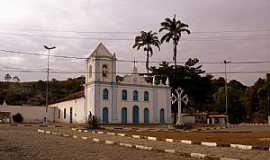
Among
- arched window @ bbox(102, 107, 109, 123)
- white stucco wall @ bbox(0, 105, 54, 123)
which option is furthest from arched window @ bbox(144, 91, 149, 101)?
white stucco wall @ bbox(0, 105, 54, 123)

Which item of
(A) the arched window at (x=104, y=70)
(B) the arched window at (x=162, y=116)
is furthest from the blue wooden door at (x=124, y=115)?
(B) the arched window at (x=162, y=116)

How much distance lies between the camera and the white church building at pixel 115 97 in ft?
186

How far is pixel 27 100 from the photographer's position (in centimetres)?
10062

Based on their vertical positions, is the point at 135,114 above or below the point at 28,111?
below

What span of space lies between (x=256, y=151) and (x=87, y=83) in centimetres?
4410

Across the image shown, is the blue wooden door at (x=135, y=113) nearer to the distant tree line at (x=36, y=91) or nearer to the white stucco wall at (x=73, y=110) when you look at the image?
the white stucco wall at (x=73, y=110)

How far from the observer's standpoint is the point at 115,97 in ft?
190

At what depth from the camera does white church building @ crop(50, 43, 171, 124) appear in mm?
56688

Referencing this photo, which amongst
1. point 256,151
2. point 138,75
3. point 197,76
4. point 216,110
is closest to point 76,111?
point 138,75

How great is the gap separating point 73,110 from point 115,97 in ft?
27.7

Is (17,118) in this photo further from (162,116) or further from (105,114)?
(162,116)

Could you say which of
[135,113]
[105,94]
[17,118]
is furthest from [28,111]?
[135,113]

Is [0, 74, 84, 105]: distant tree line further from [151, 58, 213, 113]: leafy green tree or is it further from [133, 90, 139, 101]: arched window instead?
[133, 90, 139, 101]: arched window

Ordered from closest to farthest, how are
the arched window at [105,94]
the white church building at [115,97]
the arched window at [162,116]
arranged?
the white church building at [115,97], the arched window at [105,94], the arched window at [162,116]
